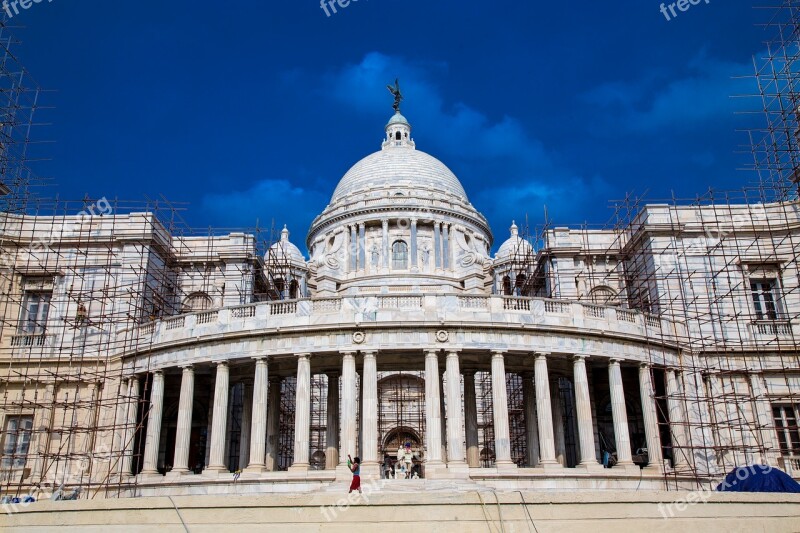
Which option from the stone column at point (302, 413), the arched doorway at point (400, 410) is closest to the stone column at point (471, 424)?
the stone column at point (302, 413)

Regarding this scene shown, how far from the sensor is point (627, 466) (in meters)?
35.6

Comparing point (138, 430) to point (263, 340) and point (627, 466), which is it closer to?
point (263, 340)

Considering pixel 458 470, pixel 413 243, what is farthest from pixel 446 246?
pixel 458 470

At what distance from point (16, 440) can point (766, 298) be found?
44330 mm

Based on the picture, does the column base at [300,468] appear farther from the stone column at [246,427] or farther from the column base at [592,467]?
the column base at [592,467]

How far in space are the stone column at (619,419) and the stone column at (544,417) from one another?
3379 millimetres

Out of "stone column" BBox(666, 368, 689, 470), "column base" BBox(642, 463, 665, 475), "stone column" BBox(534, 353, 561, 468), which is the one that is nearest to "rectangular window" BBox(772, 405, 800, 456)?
"stone column" BBox(666, 368, 689, 470)

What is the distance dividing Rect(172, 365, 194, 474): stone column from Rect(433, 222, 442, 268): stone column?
122 feet

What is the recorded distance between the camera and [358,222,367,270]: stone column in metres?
72.2

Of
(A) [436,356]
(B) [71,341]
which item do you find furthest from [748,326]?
(B) [71,341]

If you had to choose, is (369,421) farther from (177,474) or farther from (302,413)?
(177,474)

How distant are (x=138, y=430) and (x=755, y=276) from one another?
37018 millimetres

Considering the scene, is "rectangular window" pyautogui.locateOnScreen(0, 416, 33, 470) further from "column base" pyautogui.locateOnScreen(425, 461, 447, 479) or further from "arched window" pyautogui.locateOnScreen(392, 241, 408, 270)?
"arched window" pyautogui.locateOnScreen(392, 241, 408, 270)

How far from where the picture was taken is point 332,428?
39.7m
